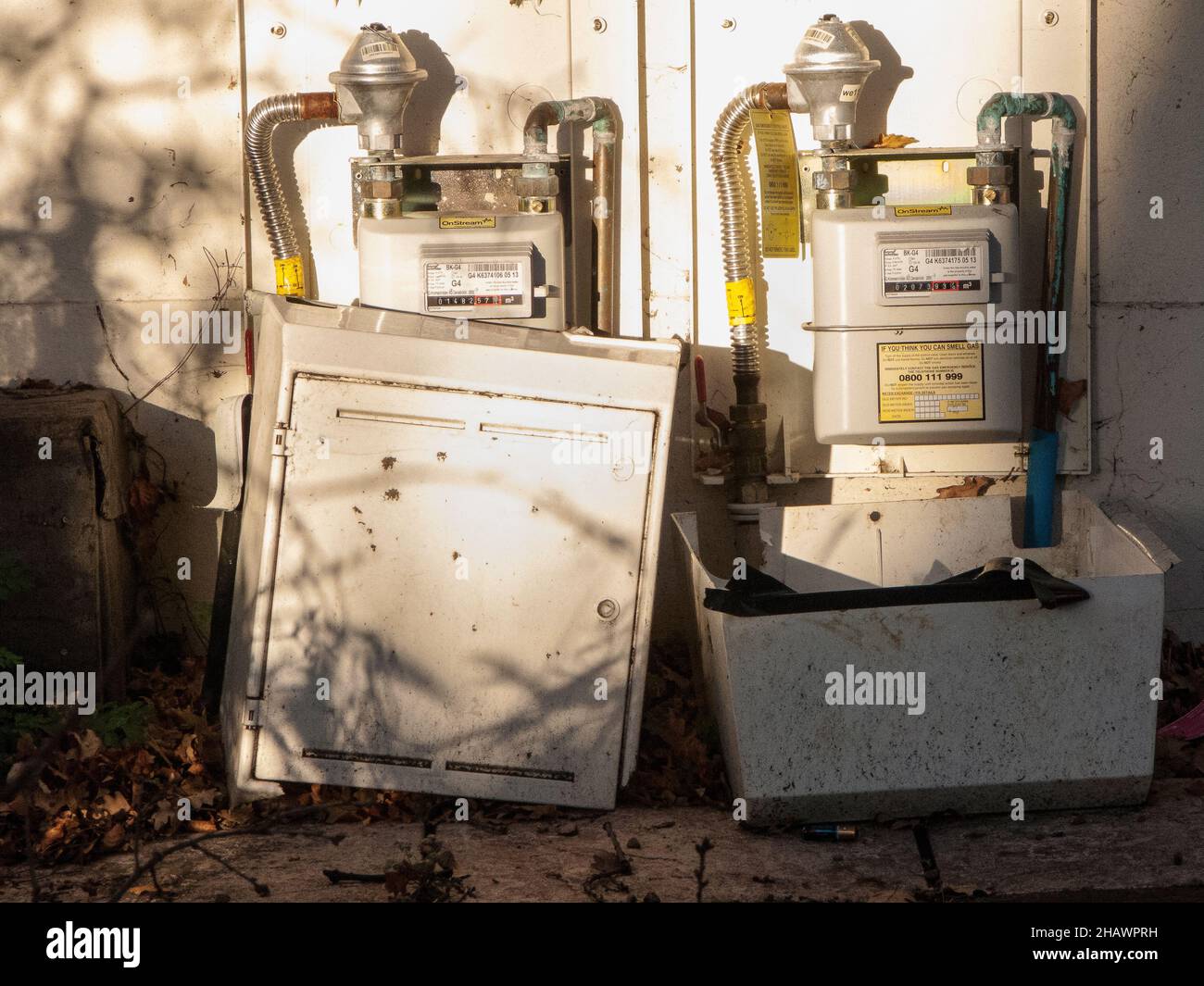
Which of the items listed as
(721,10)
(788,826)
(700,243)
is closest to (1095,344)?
(700,243)

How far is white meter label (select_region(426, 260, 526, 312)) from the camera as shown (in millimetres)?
4332

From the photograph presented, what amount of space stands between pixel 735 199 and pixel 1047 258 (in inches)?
40.8

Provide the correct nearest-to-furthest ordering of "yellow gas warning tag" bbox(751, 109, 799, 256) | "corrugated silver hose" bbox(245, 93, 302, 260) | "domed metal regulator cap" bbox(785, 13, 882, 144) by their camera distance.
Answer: "domed metal regulator cap" bbox(785, 13, 882, 144)
"corrugated silver hose" bbox(245, 93, 302, 260)
"yellow gas warning tag" bbox(751, 109, 799, 256)

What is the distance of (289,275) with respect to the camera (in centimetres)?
459

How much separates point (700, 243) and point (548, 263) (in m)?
0.59

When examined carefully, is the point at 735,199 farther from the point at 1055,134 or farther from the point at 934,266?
the point at 1055,134

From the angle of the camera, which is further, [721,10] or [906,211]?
[721,10]

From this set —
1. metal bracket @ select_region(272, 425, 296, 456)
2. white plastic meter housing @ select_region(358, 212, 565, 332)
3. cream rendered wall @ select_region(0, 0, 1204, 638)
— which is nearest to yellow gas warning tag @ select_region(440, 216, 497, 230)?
white plastic meter housing @ select_region(358, 212, 565, 332)

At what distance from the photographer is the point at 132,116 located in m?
4.68

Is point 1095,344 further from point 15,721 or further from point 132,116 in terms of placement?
point 15,721

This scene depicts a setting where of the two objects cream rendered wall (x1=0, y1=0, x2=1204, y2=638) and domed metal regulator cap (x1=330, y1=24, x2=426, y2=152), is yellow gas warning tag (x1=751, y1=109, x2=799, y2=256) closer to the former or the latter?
cream rendered wall (x1=0, y1=0, x2=1204, y2=638)

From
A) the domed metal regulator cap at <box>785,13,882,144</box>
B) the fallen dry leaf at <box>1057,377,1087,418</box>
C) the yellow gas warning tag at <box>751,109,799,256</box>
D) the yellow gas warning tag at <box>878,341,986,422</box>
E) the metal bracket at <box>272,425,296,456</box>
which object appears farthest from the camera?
the fallen dry leaf at <box>1057,377,1087,418</box>

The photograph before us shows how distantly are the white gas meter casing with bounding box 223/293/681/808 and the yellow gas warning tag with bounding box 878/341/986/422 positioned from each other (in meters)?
0.91

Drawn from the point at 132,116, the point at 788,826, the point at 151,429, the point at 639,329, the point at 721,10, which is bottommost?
the point at 788,826
